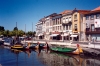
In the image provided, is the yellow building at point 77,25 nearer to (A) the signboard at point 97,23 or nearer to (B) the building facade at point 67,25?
(B) the building facade at point 67,25

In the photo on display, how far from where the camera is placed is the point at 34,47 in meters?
57.3

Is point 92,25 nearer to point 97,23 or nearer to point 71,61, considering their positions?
point 97,23

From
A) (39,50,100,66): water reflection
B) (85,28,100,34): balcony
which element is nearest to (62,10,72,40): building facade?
(85,28,100,34): balcony

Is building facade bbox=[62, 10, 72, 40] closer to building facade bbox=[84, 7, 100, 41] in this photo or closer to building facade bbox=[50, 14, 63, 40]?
building facade bbox=[50, 14, 63, 40]

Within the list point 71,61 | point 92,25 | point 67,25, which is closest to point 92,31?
point 92,25

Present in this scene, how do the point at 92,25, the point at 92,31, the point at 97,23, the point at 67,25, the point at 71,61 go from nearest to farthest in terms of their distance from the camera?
1. the point at 71,61
2. the point at 97,23
3. the point at 92,31
4. the point at 92,25
5. the point at 67,25

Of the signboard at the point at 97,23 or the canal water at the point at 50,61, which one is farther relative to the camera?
the signboard at the point at 97,23

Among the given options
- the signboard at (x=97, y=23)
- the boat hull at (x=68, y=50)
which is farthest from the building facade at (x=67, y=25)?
the boat hull at (x=68, y=50)

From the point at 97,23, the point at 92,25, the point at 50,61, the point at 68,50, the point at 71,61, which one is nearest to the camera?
the point at 50,61

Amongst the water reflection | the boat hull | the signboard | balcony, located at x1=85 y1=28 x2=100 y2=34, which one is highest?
the signboard

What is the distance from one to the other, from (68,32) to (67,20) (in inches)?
179

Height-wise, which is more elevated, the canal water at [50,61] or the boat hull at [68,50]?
the boat hull at [68,50]

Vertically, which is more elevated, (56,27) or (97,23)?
(56,27)

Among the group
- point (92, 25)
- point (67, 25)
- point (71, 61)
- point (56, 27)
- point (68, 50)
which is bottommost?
point (71, 61)
